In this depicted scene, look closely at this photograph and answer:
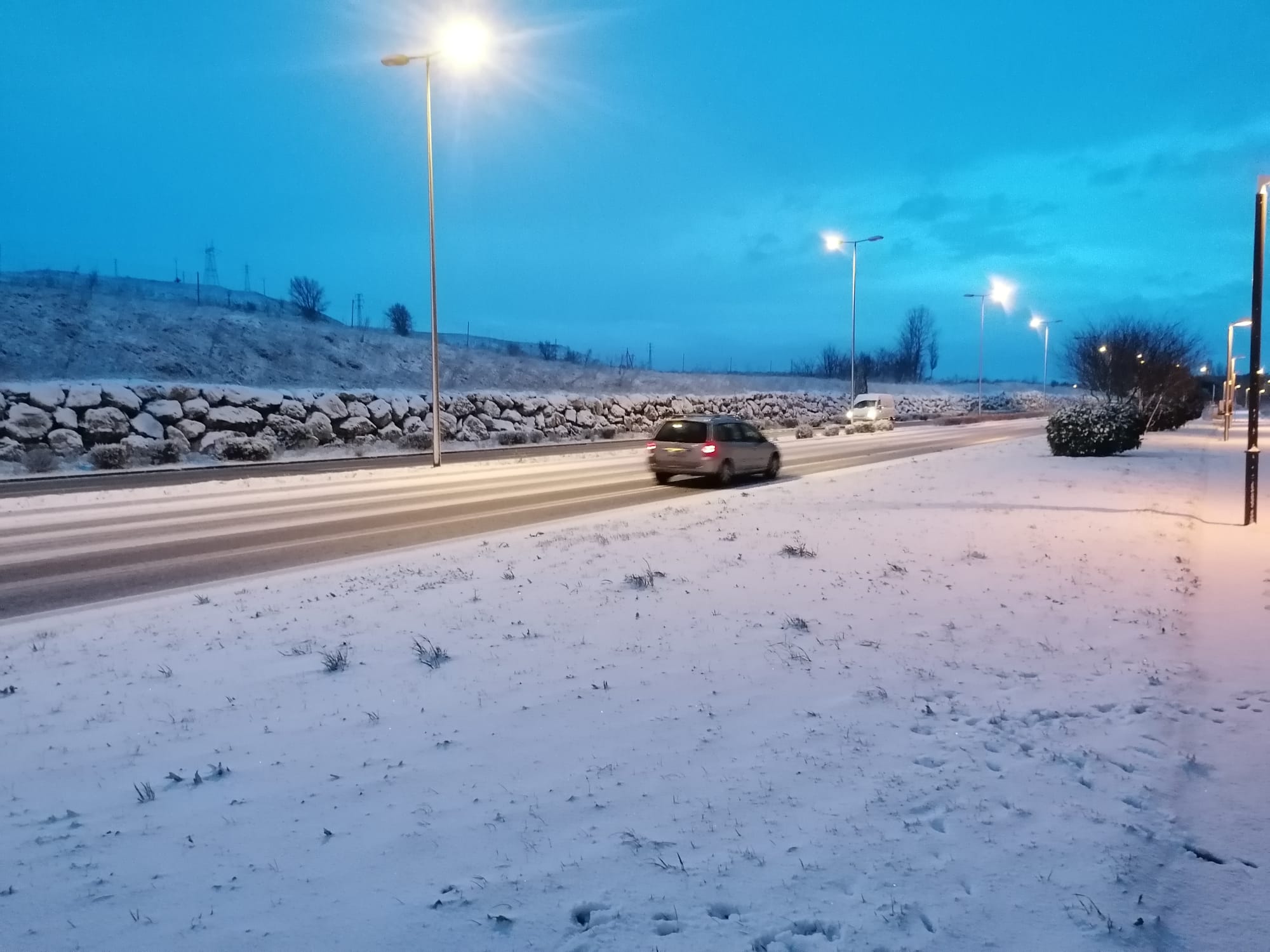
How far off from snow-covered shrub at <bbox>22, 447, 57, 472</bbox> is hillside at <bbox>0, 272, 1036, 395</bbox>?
40.3ft

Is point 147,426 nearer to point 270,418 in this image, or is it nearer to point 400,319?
point 270,418

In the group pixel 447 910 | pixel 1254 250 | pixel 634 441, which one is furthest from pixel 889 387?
pixel 447 910

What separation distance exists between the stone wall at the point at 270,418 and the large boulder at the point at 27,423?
25mm

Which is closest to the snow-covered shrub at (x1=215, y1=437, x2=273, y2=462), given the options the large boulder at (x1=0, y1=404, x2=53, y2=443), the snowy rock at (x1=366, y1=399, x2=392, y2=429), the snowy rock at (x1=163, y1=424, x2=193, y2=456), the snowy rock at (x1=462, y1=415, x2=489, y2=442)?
the snowy rock at (x1=163, y1=424, x2=193, y2=456)

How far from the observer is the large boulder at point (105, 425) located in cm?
2511

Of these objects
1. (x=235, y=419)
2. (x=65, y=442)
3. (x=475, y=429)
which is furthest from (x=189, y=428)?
(x=475, y=429)

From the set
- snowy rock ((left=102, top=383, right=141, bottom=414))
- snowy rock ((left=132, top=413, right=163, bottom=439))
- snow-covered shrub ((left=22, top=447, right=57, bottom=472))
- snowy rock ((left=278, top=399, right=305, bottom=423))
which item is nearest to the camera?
snow-covered shrub ((left=22, top=447, right=57, bottom=472))

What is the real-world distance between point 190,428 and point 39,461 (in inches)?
205

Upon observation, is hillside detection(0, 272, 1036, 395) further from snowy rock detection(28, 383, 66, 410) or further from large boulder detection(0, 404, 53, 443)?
large boulder detection(0, 404, 53, 443)

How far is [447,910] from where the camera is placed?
3.23 meters

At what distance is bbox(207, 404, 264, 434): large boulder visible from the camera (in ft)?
91.7

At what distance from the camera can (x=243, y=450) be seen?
26.8m

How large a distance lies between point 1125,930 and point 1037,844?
0.57m

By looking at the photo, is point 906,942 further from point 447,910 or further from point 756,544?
point 756,544
